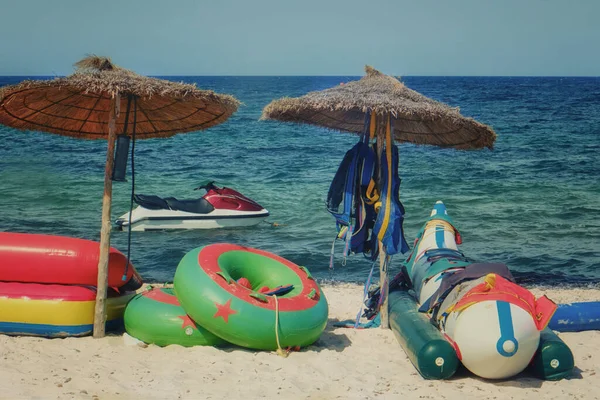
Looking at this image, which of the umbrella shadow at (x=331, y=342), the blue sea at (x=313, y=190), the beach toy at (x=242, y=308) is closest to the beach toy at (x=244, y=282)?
the beach toy at (x=242, y=308)

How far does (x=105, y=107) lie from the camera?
22.2ft

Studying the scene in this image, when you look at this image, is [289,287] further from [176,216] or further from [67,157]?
[67,157]

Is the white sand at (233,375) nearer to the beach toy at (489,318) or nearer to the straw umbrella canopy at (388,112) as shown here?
the beach toy at (489,318)

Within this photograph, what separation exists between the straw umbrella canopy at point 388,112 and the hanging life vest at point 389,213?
1.25ft

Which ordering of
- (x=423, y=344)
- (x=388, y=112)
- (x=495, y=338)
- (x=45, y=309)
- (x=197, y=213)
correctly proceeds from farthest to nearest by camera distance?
(x=197, y=213) → (x=388, y=112) → (x=45, y=309) → (x=423, y=344) → (x=495, y=338)

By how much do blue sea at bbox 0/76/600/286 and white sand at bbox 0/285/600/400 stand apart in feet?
13.4

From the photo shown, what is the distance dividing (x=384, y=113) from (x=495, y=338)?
8.15 feet

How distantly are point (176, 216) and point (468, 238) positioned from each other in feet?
17.8

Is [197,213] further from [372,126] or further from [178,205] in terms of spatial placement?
[372,126]

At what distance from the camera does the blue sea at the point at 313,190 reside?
36.6 ft

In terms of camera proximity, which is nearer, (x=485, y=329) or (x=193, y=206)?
(x=485, y=329)

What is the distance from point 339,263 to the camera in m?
10.6

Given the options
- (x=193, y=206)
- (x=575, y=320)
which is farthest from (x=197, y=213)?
(x=575, y=320)

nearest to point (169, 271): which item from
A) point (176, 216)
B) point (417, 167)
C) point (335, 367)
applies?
point (176, 216)
